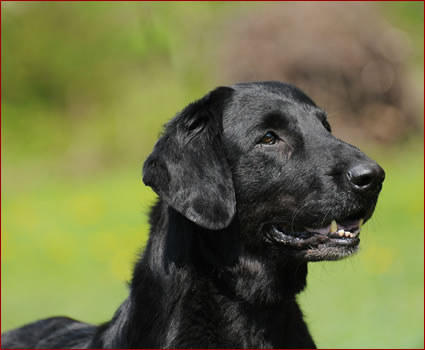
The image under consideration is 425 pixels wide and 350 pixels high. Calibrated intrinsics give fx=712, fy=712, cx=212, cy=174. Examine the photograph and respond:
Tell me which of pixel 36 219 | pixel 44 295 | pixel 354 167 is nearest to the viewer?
pixel 354 167

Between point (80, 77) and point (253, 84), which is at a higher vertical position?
point (80, 77)

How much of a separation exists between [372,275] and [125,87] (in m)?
16.3

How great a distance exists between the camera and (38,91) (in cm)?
2558

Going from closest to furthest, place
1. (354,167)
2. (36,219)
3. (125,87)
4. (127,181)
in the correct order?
1. (354,167)
2. (36,219)
3. (127,181)
4. (125,87)

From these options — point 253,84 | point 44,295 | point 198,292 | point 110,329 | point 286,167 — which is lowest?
point 44,295

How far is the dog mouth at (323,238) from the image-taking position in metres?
3.72

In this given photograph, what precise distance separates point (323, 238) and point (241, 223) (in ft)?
1.45

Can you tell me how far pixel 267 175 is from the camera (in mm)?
3824

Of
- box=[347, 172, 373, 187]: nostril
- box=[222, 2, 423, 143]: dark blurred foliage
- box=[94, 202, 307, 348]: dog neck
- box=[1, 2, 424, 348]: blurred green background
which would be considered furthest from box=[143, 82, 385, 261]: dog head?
box=[222, 2, 423, 143]: dark blurred foliage

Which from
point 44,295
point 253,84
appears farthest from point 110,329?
point 44,295

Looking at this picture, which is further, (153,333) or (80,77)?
(80,77)

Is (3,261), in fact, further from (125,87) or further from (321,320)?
(125,87)

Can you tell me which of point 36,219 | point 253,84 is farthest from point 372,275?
point 36,219

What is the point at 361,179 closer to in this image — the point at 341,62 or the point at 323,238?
the point at 323,238
